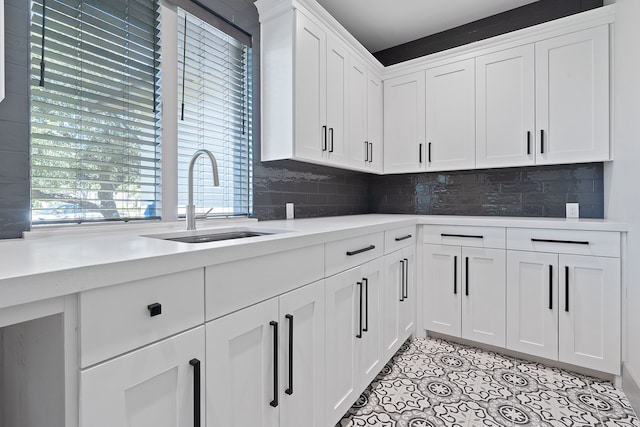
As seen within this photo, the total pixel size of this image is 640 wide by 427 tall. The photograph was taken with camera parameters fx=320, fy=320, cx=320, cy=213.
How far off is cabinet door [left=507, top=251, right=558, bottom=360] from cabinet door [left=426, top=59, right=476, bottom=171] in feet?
2.92

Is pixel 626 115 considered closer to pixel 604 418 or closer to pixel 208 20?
pixel 604 418

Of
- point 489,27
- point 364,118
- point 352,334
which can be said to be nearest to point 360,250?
point 352,334

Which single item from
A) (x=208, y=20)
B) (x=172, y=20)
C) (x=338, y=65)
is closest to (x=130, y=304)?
(x=172, y=20)

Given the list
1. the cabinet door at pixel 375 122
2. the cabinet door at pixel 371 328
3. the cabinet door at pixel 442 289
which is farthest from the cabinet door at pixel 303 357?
the cabinet door at pixel 375 122

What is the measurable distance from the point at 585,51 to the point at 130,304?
9.72 feet

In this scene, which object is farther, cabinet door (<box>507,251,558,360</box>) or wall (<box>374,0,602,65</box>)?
wall (<box>374,0,602,65</box>)

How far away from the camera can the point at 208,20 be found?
6.00 feet

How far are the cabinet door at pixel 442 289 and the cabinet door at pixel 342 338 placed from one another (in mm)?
1049

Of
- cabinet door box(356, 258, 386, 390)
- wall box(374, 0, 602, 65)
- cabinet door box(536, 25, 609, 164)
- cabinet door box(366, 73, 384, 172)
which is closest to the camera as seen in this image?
cabinet door box(356, 258, 386, 390)

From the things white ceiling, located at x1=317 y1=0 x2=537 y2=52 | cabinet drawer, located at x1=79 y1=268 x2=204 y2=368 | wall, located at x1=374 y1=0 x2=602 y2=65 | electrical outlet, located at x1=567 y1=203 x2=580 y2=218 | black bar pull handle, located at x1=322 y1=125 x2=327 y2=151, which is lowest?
cabinet drawer, located at x1=79 y1=268 x2=204 y2=368

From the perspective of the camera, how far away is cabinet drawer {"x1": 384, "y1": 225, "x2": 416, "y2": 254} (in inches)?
78.4


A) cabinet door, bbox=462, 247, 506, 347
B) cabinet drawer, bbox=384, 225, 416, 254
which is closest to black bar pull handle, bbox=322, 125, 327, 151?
cabinet drawer, bbox=384, 225, 416, 254

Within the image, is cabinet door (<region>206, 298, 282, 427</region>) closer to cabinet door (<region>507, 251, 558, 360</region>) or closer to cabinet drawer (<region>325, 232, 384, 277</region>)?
cabinet drawer (<region>325, 232, 384, 277</region>)

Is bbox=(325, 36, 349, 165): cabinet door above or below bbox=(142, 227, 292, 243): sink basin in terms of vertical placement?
Result: above
